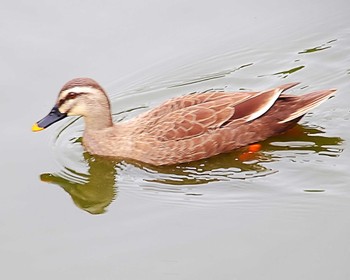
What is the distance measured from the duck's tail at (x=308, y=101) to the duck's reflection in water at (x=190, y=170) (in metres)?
0.27

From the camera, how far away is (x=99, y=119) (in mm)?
9016

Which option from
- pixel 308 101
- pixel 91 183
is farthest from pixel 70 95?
pixel 308 101

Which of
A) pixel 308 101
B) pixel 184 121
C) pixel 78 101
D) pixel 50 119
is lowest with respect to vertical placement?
pixel 308 101

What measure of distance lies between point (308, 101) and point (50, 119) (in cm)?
242

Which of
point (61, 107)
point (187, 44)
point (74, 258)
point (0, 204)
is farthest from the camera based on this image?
point (187, 44)

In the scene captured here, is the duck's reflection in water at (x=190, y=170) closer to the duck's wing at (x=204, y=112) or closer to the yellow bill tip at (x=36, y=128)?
the duck's wing at (x=204, y=112)

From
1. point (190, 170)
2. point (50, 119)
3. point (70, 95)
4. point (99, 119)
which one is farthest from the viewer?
point (99, 119)

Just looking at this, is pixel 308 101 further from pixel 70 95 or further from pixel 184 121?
pixel 70 95

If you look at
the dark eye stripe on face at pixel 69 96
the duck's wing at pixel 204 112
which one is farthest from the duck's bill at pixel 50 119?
the duck's wing at pixel 204 112

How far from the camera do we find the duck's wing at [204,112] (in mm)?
8695

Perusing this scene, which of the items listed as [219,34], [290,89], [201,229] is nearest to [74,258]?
[201,229]

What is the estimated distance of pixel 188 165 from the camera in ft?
28.6

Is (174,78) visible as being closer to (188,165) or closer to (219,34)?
(219,34)

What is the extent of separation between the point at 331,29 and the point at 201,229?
3791mm
